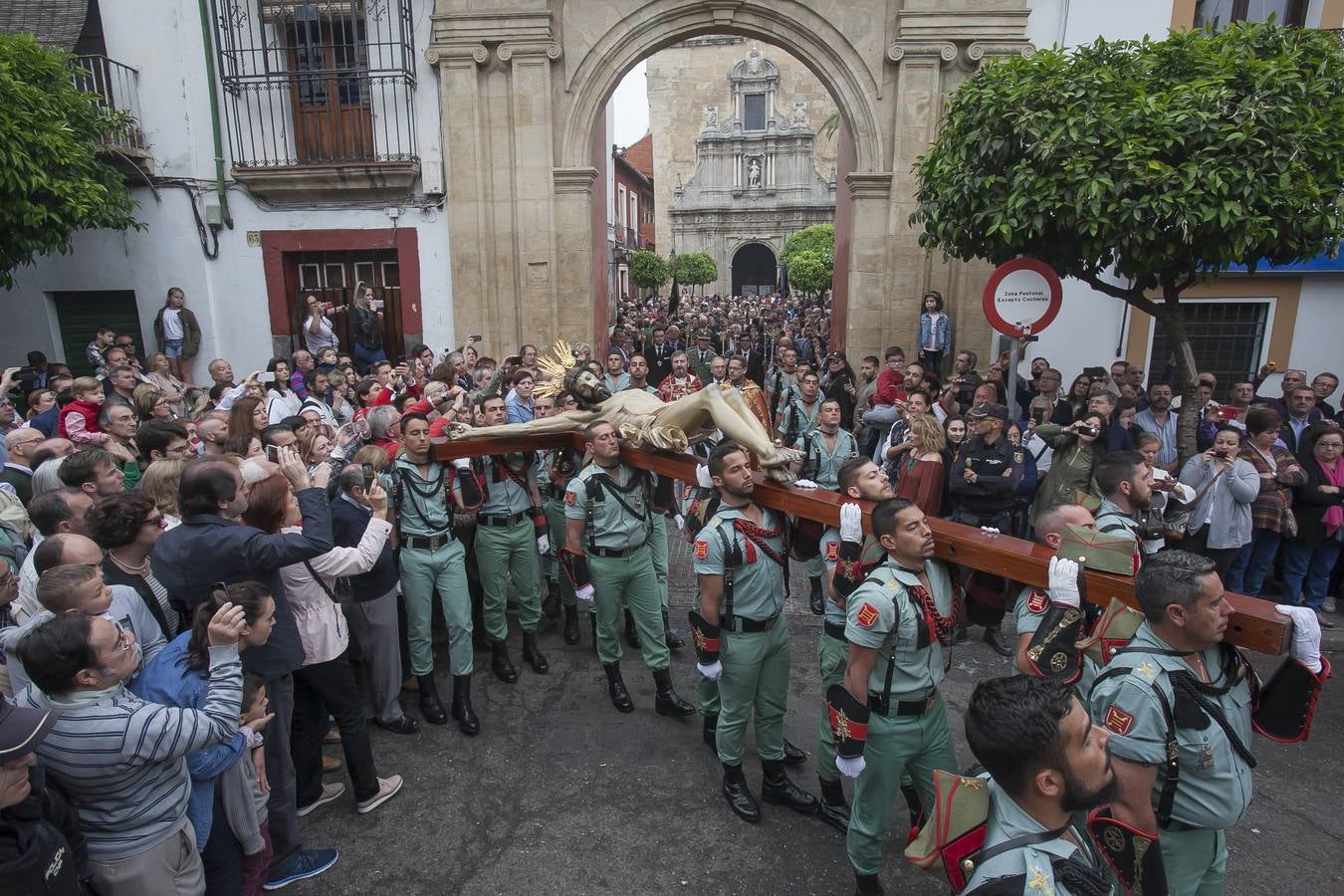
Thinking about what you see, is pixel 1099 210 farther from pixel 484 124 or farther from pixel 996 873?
pixel 484 124

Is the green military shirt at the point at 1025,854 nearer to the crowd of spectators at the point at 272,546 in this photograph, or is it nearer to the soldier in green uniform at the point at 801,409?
the crowd of spectators at the point at 272,546

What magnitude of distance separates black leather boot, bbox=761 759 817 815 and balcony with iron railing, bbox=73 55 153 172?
1190 centimetres

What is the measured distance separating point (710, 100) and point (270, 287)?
45816 mm

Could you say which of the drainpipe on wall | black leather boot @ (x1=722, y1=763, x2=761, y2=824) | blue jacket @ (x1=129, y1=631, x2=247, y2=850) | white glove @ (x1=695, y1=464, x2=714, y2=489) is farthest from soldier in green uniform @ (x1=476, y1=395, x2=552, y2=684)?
the drainpipe on wall

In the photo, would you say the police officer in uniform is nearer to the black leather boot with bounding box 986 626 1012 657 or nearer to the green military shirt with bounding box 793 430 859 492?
the black leather boot with bounding box 986 626 1012 657

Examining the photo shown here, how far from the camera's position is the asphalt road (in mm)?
3652

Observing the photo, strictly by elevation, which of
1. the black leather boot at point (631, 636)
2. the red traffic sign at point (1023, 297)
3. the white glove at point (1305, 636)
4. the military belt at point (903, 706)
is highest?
the red traffic sign at point (1023, 297)

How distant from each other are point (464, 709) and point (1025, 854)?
3.75 meters

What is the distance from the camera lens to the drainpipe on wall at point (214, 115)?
1093cm

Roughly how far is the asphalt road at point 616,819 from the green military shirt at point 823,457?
7.13 feet

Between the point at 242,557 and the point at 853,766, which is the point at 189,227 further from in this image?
the point at 853,766

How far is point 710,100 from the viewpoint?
5172 cm

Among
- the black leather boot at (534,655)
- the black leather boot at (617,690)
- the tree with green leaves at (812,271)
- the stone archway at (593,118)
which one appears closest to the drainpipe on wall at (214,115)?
the stone archway at (593,118)

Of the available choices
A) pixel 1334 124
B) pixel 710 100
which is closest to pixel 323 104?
pixel 1334 124
